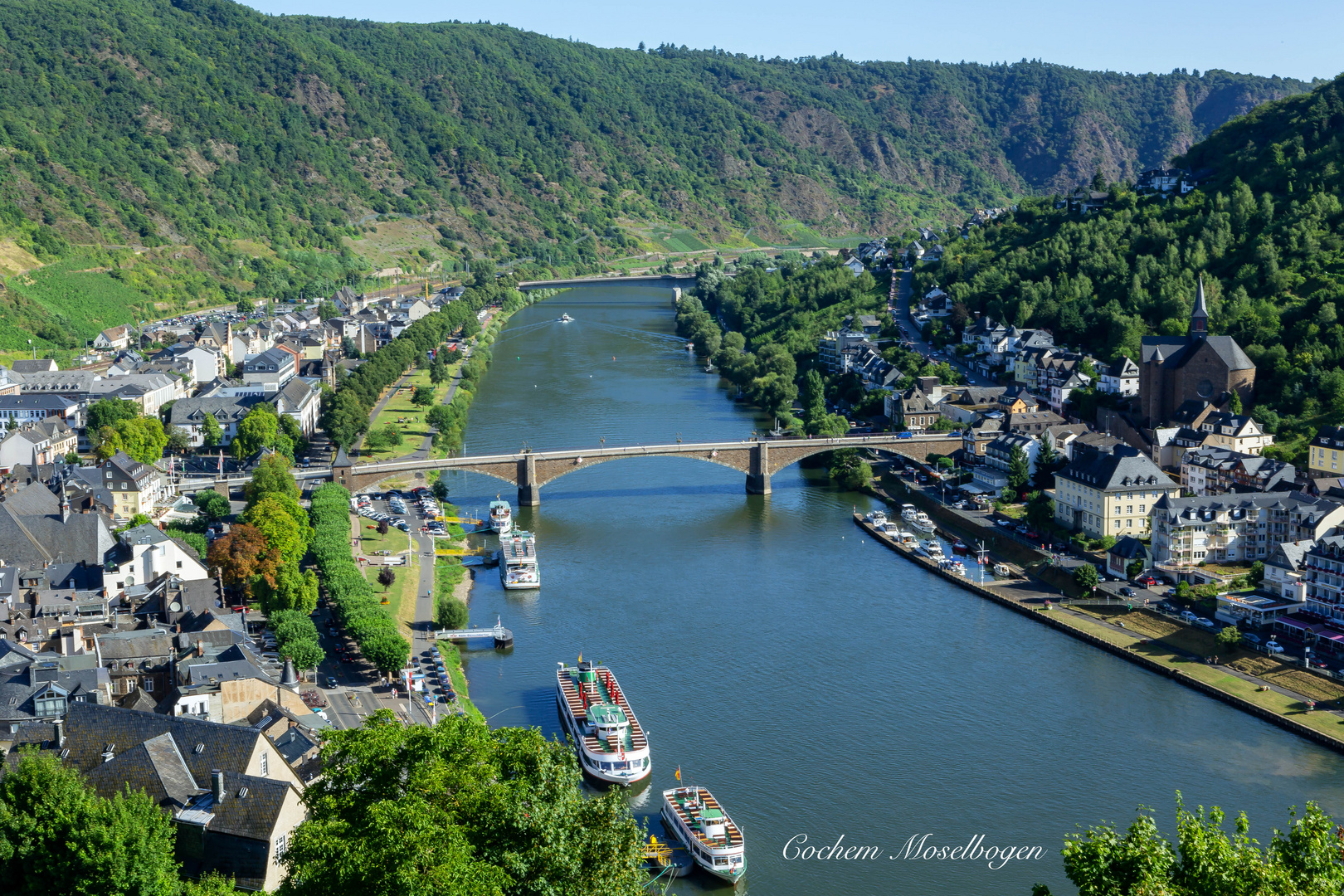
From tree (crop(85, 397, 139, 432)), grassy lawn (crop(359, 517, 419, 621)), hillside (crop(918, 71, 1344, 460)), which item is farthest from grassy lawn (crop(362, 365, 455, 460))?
hillside (crop(918, 71, 1344, 460))

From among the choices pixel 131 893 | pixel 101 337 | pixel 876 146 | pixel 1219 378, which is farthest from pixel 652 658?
pixel 876 146

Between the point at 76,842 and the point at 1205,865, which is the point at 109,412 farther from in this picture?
the point at 1205,865

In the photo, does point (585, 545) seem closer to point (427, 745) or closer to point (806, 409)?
point (806, 409)

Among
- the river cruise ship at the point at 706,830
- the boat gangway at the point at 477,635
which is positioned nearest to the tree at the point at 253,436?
the boat gangway at the point at 477,635

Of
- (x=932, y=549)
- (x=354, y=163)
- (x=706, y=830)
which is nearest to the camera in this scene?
(x=706, y=830)

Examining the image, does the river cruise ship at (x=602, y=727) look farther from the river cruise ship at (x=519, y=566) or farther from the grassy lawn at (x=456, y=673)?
the river cruise ship at (x=519, y=566)

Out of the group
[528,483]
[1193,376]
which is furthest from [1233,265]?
[528,483]
